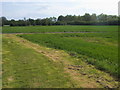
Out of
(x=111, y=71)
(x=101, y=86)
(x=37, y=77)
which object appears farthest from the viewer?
(x=111, y=71)

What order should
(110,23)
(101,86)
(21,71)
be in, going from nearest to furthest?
(101,86), (21,71), (110,23)

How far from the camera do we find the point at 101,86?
196 inches

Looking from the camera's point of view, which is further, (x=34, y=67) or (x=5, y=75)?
(x=34, y=67)

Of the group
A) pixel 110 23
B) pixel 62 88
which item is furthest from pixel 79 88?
pixel 110 23

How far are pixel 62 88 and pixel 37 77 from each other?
1147 millimetres

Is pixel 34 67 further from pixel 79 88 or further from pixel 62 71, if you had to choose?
pixel 79 88

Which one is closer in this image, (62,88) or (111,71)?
(62,88)

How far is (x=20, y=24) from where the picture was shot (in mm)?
71562

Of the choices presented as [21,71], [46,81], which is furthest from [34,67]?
[46,81]

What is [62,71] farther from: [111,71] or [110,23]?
[110,23]

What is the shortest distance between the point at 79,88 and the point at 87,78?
99cm

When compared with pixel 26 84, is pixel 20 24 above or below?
above

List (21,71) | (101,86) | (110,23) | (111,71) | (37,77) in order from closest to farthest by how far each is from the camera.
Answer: (101,86), (37,77), (21,71), (111,71), (110,23)

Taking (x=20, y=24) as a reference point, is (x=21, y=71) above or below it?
below
